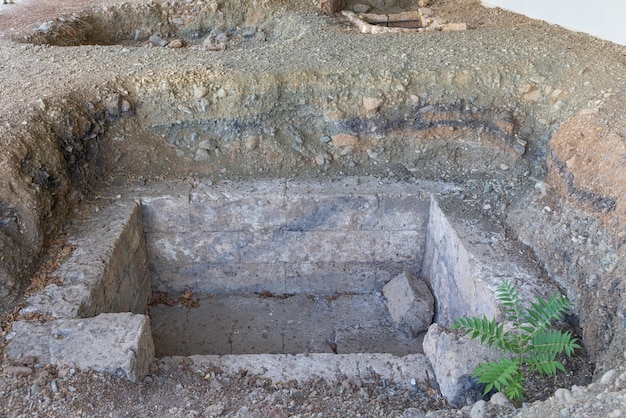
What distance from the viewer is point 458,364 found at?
10.0 feet

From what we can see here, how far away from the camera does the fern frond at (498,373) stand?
2.64m

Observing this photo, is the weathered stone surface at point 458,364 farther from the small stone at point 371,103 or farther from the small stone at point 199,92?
the small stone at point 199,92

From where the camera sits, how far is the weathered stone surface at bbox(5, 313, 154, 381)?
3.01m

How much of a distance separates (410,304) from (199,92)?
8.57ft

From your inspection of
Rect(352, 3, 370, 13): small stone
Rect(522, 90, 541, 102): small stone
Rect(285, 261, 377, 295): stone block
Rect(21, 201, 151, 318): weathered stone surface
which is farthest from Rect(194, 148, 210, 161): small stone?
Rect(352, 3, 370, 13): small stone

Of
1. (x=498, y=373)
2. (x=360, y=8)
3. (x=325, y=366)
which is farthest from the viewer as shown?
(x=360, y=8)

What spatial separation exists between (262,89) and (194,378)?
8.70 feet

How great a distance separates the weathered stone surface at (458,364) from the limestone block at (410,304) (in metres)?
1.36

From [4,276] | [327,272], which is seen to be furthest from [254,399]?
[327,272]

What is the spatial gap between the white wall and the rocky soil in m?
0.13

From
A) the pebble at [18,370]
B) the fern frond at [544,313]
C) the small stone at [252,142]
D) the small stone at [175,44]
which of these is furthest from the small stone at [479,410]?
the small stone at [175,44]

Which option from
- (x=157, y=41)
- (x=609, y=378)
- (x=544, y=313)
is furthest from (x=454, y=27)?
(x=609, y=378)

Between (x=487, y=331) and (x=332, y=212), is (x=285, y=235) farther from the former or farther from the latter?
(x=487, y=331)

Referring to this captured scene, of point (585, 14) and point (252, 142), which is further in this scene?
point (585, 14)
